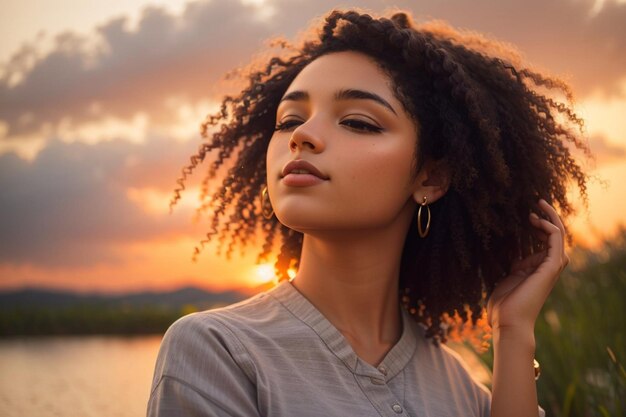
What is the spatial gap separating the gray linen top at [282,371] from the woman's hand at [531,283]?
310 millimetres

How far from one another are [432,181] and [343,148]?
48 centimetres

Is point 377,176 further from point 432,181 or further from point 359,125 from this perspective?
point 432,181

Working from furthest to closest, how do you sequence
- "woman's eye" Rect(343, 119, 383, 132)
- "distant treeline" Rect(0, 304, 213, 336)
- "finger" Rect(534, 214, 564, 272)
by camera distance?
"distant treeline" Rect(0, 304, 213, 336) < "finger" Rect(534, 214, 564, 272) < "woman's eye" Rect(343, 119, 383, 132)

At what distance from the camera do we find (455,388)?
96.3 inches

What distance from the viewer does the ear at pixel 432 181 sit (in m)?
2.41

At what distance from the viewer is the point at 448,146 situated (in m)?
2.43

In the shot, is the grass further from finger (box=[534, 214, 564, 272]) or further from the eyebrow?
the eyebrow

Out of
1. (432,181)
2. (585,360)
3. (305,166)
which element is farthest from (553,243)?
(585,360)

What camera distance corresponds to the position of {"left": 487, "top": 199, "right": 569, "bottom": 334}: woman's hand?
7.73 feet

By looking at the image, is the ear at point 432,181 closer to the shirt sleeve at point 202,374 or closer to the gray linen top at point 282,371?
the gray linen top at point 282,371

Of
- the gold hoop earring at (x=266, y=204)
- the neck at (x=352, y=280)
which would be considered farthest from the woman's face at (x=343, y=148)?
the gold hoop earring at (x=266, y=204)

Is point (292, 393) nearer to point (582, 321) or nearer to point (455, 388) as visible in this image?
point (455, 388)

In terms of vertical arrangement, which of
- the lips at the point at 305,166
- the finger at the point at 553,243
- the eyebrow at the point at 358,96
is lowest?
the finger at the point at 553,243

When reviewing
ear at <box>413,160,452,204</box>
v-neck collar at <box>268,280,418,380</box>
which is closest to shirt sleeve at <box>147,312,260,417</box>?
v-neck collar at <box>268,280,418,380</box>
